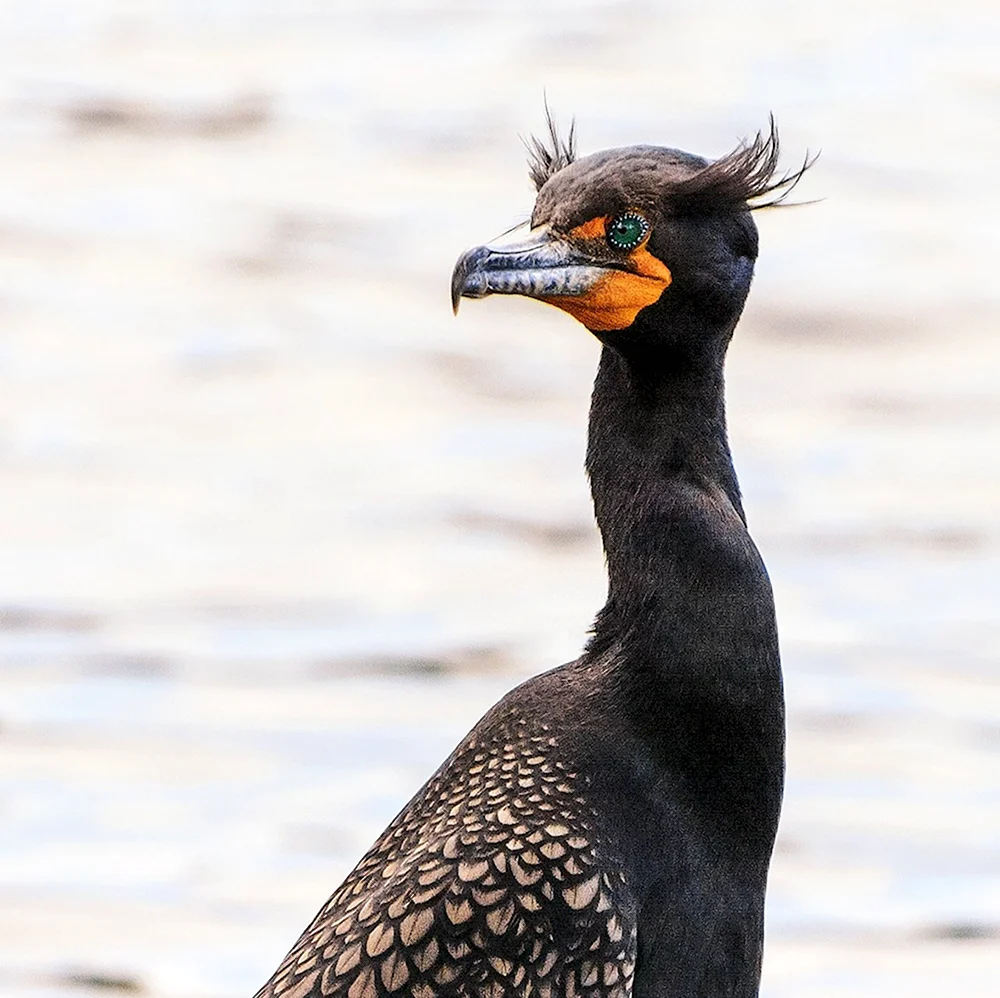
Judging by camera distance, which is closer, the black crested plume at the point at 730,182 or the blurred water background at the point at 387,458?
the black crested plume at the point at 730,182

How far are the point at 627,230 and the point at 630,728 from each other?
4.00ft

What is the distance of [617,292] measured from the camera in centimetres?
716

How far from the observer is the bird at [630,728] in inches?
283

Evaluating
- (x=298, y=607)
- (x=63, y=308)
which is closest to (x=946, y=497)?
(x=298, y=607)

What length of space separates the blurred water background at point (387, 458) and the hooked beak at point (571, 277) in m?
5.43

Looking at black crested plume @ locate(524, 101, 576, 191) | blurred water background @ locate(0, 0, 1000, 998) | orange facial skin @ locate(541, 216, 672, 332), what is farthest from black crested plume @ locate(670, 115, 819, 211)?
blurred water background @ locate(0, 0, 1000, 998)

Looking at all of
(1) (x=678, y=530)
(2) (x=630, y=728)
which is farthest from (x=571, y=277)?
(2) (x=630, y=728)

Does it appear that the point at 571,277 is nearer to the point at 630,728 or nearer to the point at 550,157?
the point at 550,157

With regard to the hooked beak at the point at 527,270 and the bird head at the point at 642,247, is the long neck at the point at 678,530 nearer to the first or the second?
the bird head at the point at 642,247

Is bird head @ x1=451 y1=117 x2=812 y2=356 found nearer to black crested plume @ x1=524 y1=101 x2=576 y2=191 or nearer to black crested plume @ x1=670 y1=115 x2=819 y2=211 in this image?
black crested plume @ x1=670 y1=115 x2=819 y2=211

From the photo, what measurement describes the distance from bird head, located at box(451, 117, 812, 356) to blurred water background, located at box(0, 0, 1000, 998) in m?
5.37

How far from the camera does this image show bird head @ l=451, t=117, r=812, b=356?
7.17 metres

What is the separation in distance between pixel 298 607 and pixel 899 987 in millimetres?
4417

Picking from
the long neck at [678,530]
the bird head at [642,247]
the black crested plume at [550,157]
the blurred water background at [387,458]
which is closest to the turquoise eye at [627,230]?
the bird head at [642,247]
